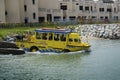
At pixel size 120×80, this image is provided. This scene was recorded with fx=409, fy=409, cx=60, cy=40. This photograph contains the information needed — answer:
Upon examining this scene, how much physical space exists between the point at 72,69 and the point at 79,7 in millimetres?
85964

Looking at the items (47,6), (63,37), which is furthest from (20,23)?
(63,37)

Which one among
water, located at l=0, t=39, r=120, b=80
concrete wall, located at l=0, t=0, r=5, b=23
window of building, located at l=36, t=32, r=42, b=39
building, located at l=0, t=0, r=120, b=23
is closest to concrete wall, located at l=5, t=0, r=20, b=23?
building, located at l=0, t=0, r=120, b=23

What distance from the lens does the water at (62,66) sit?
39344 millimetres

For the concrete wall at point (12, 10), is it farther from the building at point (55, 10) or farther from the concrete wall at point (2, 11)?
the concrete wall at point (2, 11)

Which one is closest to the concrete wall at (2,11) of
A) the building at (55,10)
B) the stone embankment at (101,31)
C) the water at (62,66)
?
the building at (55,10)

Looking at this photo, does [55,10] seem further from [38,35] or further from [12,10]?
[38,35]

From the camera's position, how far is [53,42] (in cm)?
5694

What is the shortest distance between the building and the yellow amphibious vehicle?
3272 centimetres

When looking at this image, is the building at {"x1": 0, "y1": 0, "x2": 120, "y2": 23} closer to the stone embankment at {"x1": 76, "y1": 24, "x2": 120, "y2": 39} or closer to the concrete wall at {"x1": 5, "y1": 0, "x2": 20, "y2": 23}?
the concrete wall at {"x1": 5, "y1": 0, "x2": 20, "y2": 23}

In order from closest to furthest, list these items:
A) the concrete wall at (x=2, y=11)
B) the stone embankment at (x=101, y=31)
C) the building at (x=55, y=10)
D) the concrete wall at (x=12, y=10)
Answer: the concrete wall at (x=2, y=11) → the stone embankment at (x=101, y=31) → the concrete wall at (x=12, y=10) → the building at (x=55, y=10)

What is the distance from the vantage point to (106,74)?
133ft

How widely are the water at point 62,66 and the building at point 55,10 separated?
38544 mm

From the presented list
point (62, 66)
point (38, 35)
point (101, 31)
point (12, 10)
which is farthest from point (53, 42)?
point (101, 31)

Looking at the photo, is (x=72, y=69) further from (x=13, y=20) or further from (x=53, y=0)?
(x=53, y=0)
